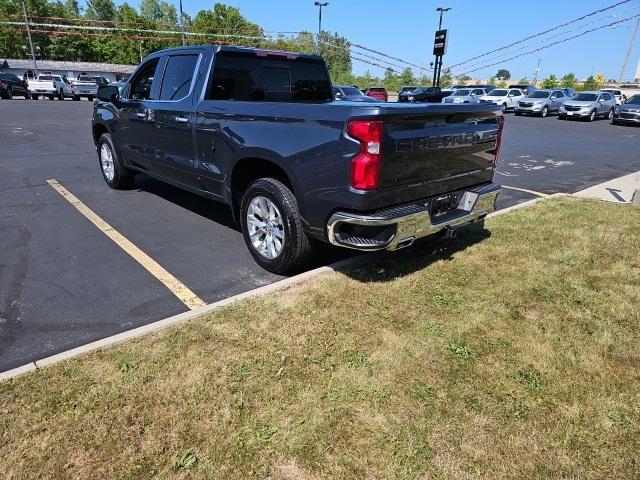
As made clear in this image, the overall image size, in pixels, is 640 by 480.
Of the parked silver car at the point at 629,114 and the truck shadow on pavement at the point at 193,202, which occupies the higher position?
the parked silver car at the point at 629,114

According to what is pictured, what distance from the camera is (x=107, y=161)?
690 cm

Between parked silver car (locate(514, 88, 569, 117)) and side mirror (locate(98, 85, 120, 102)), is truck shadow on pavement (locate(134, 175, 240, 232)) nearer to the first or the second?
side mirror (locate(98, 85, 120, 102))

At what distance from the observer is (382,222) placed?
323 centimetres

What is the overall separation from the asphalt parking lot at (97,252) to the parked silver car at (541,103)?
68.6 ft

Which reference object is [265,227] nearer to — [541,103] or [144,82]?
[144,82]

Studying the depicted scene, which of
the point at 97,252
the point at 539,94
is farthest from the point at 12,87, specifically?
the point at 539,94

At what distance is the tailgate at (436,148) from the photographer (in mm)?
3209

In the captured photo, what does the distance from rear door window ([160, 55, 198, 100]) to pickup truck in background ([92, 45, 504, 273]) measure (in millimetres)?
16

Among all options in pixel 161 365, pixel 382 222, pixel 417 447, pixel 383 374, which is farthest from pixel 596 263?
pixel 161 365

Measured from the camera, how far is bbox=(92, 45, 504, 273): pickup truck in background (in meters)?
3.21

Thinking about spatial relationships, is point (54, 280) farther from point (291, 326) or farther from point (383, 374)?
point (383, 374)

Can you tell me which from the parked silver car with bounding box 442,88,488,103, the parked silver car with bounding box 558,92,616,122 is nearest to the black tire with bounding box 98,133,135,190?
the parked silver car with bounding box 558,92,616,122

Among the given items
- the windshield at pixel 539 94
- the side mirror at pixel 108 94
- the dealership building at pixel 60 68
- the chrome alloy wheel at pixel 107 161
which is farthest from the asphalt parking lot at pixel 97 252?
the dealership building at pixel 60 68

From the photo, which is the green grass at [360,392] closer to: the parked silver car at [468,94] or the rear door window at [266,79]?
the rear door window at [266,79]
